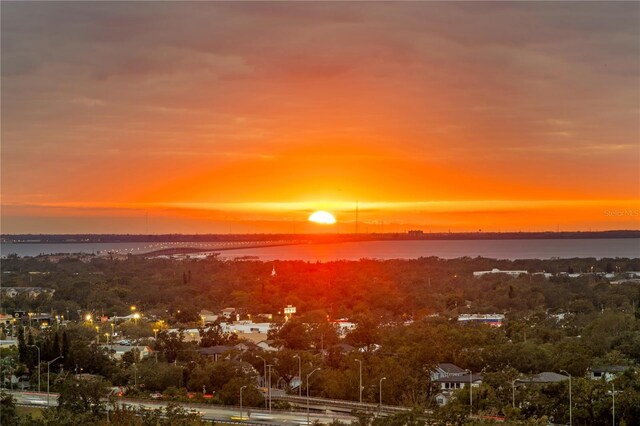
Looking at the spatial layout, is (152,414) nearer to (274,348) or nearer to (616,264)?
(274,348)

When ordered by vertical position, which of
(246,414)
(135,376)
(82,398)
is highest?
(82,398)

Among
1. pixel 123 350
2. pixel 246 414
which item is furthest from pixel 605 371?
pixel 123 350

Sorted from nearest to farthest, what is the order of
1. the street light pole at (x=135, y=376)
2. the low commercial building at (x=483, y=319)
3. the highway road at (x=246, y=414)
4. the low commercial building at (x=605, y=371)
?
1. the highway road at (x=246, y=414)
2. the low commercial building at (x=605, y=371)
3. the street light pole at (x=135, y=376)
4. the low commercial building at (x=483, y=319)

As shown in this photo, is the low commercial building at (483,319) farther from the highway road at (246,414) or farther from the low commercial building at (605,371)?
the highway road at (246,414)

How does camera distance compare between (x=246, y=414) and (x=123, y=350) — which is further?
(x=123, y=350)

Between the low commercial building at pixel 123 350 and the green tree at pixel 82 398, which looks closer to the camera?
the green tree at pixel 82 398

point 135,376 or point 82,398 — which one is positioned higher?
point 82,398

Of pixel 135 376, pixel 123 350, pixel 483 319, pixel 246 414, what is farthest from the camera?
pixel 483 319

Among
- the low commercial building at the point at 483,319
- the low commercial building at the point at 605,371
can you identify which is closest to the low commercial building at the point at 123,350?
the low commercial building at the point at 605,371

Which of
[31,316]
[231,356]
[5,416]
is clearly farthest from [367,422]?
[31,316]

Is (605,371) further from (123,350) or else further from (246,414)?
(123,350)

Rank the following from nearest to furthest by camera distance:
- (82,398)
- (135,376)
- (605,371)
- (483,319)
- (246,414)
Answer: (82,398) < (246,414) < (605,371) < (135,376) < (483,319)
